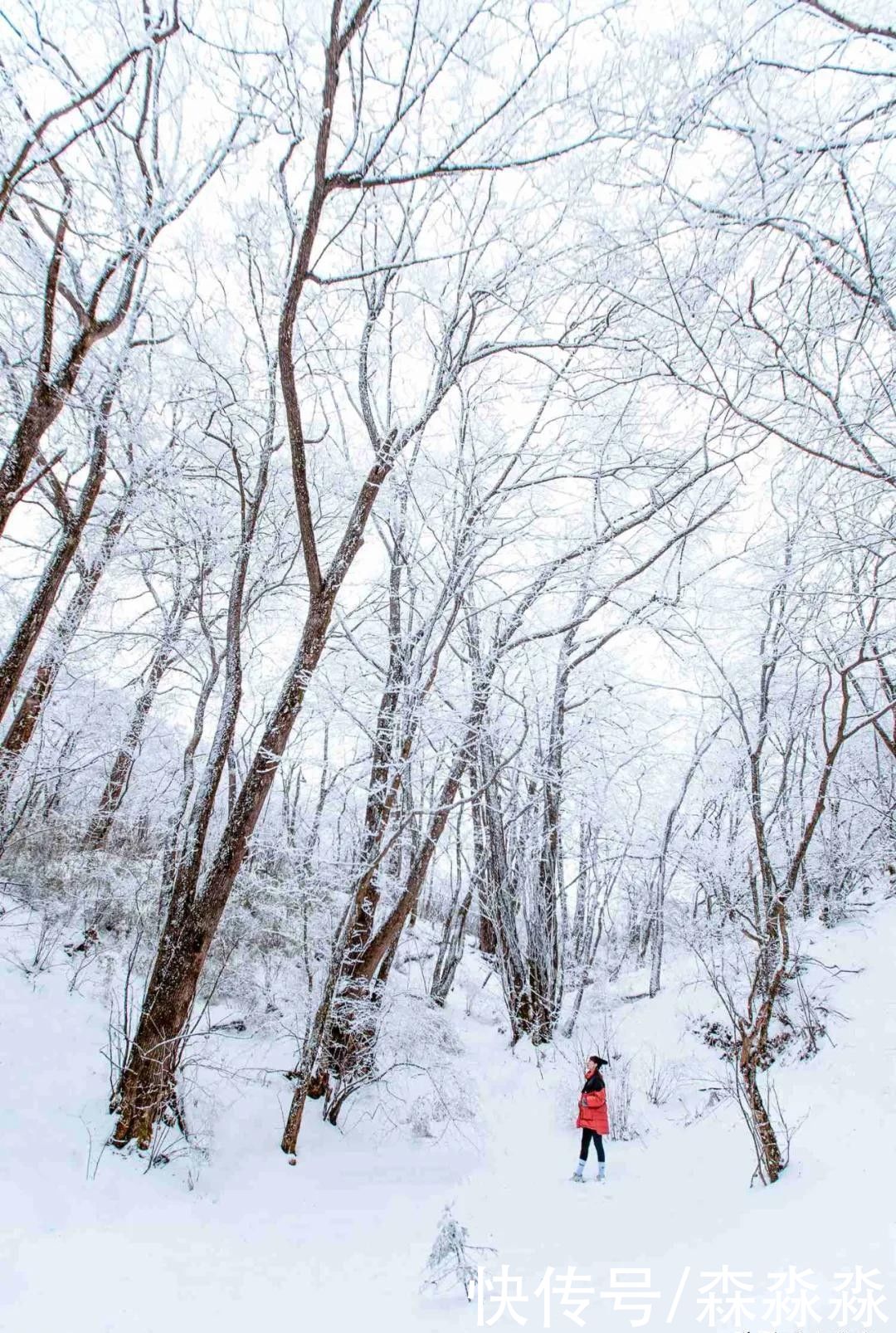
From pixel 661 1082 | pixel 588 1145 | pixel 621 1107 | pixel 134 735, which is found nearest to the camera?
pixel 588 1145

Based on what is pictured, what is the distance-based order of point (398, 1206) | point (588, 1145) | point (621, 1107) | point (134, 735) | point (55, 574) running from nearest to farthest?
point (398, 1206), point (55, 574), point (588, 1145), point (621, 1107), point (134, 735)

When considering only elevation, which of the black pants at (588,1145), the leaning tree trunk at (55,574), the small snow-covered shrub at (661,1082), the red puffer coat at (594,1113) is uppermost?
the leaning tree trunk at (55,574)

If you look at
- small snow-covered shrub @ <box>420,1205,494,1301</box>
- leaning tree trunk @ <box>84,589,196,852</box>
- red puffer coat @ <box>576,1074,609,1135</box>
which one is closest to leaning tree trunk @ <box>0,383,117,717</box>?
leaning tree trunk @ <box>84,589,196,852</box>

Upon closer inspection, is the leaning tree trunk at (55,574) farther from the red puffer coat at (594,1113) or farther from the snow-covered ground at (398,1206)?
the red puffer coat at (594,1113)

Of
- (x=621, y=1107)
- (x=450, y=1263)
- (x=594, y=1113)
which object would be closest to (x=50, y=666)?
(x=450, y=1263)

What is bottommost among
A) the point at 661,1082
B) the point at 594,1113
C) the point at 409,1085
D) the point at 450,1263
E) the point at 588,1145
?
the point at 450,1263

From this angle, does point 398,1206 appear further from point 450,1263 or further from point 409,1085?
point 409,1085

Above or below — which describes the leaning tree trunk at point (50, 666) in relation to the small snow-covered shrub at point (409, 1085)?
above

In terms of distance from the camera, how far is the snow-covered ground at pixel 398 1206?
10.2ft

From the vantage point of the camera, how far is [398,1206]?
4766 mm

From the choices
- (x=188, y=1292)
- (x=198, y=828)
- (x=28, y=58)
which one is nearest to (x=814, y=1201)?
(x=188, y=1292)

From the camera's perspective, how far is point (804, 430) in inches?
134

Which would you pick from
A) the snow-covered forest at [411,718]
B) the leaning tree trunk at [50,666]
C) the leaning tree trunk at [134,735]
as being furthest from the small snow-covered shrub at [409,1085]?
the leaning tree trunk at [134,735]

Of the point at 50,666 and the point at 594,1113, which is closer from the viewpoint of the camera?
the point at 594,1113
